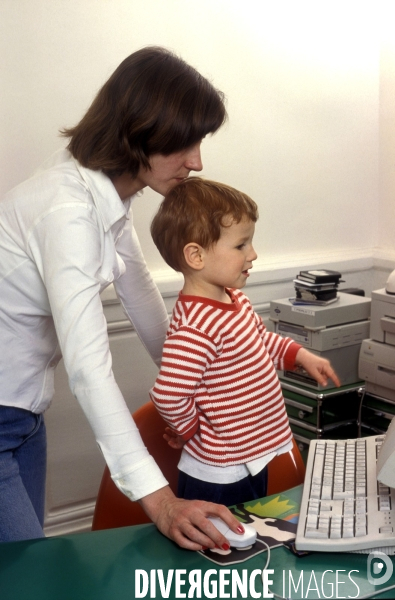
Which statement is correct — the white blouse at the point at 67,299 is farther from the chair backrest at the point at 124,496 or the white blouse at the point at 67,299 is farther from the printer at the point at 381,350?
the printer at the point at 381,350

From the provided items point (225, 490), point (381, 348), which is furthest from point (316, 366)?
point (381, 348)

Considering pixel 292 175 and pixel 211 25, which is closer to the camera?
pixel 211 25

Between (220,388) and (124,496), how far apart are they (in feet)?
1.35

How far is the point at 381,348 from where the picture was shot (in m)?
2.63

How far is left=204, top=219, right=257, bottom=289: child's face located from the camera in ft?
5.10

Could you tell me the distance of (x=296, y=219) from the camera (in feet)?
10.3

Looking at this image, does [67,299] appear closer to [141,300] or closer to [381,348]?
[141,300]

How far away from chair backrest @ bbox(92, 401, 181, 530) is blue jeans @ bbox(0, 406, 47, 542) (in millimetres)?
150

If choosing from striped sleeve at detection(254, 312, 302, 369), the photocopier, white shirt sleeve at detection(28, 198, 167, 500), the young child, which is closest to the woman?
white shirt sleeve at detection(28, 198, 167, 500)

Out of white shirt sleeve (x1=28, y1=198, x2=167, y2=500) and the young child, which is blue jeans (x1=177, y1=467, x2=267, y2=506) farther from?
white shirt sleeve (x1=28, y1=198, x2=167, y2=500)

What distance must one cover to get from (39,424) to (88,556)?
0.52 m

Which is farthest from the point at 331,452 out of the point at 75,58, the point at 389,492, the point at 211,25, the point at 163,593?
the point at 211,25

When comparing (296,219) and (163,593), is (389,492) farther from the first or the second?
(296,219)

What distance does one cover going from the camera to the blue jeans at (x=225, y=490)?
62.3 inches
